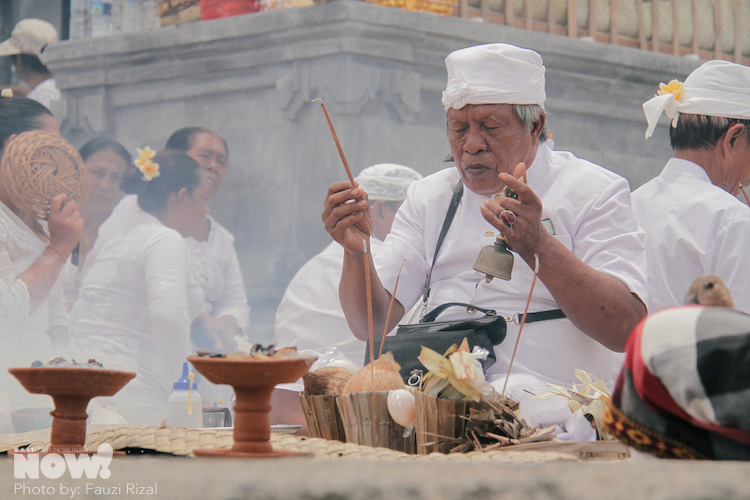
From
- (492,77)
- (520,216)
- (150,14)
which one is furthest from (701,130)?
(150,14)

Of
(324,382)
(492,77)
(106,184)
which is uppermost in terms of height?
(492,77)

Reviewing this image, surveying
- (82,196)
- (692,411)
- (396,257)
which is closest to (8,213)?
(82,196)

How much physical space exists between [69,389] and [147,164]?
15.8ft

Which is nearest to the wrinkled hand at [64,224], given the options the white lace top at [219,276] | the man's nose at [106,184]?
the man's nose at [106,184]

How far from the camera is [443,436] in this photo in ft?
5.80

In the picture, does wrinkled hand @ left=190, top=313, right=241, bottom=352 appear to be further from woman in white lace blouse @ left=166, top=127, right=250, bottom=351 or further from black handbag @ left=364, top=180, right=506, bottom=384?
black handbag @ left=364, top=180, right=506, bottom=384

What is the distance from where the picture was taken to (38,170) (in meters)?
5.45

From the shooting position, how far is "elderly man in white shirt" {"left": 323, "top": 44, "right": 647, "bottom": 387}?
91.4 inches

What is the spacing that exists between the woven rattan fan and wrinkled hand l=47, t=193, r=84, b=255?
48 millimetres

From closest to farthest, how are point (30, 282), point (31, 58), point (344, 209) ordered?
point (344, 209), point (30, 282), point (31, 58)

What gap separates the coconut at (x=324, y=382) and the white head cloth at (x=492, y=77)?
922 mm

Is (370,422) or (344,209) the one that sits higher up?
(344,209)

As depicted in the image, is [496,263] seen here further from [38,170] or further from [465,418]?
[38,170]

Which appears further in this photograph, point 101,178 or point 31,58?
point 31,58
